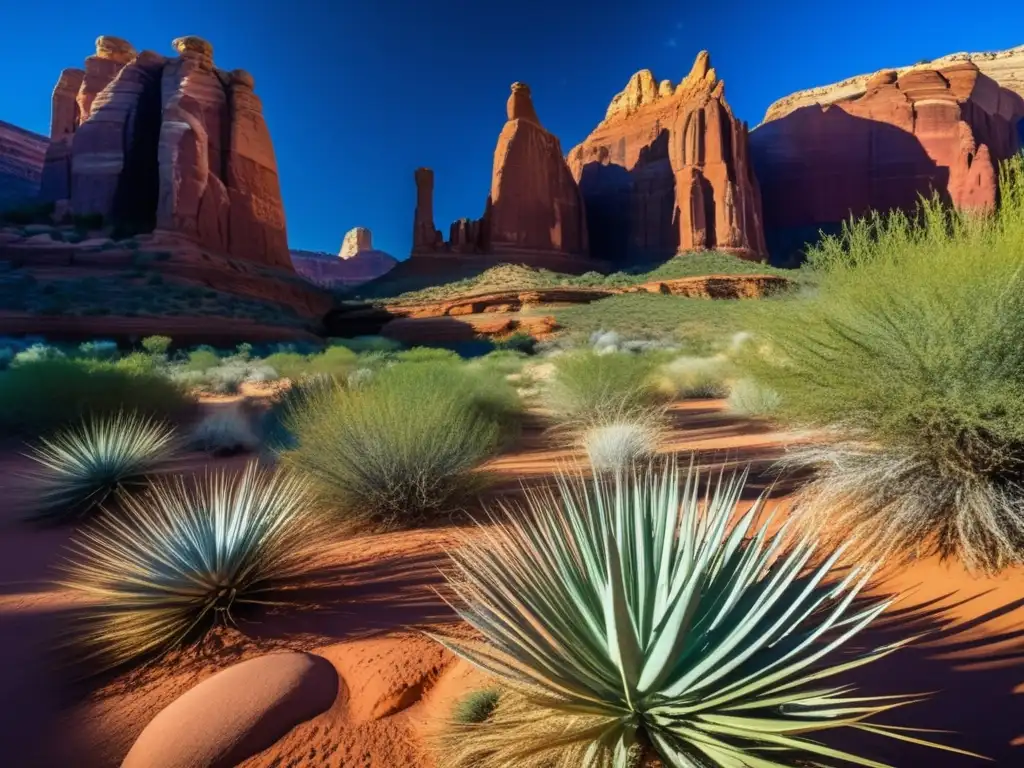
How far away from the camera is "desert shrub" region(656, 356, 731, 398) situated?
11.0m

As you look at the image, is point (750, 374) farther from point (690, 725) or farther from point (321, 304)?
point (321, 304)

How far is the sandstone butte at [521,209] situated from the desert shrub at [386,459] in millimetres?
47963

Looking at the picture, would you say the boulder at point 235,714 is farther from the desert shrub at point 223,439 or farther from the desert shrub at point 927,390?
the desert shrub at point 223,439

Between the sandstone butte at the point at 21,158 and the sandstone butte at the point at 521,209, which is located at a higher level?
the sandstone butte at the point at 21,158

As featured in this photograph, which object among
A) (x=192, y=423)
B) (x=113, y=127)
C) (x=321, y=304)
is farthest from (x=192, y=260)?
(x=192, y=423)

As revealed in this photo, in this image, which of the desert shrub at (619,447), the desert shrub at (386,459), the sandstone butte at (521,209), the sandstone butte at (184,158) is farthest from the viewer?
the sandstone butte at (521,209)

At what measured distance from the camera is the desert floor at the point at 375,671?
189 cm

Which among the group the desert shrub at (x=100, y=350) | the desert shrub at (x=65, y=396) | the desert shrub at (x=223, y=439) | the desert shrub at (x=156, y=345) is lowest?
the desert shrub at (x=223, y=439)

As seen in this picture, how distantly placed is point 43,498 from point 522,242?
49620 mm

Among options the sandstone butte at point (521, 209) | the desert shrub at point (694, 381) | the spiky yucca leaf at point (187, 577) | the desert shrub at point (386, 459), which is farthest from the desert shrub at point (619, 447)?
the sandstone butte at point (521, 209)

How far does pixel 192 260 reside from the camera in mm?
32031

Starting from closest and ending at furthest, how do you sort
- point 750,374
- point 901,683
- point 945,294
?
point 901,683 → point 945,294 → point 750,374

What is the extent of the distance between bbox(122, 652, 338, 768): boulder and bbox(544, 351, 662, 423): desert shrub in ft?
18.5

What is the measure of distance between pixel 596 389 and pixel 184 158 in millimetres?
37541
